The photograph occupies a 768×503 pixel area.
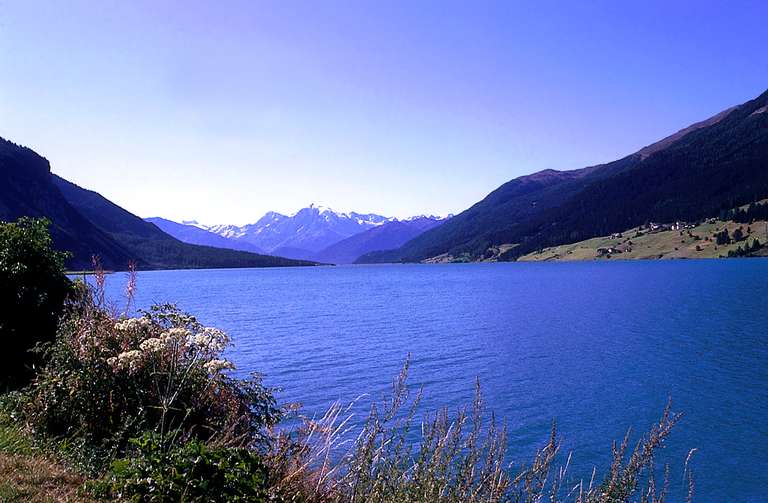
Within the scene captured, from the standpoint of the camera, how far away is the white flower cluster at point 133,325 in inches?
414

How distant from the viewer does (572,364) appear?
116 feet

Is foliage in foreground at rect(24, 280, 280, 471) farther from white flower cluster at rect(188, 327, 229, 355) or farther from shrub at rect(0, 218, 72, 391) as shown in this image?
shrub at rect(0, 218, 72, 391)

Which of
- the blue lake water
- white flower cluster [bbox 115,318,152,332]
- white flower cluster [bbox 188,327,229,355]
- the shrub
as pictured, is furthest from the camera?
the blue lake water

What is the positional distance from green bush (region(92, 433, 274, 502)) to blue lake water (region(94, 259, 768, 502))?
48.0ft

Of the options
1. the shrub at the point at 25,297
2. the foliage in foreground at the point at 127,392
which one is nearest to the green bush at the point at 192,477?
the foliage in foreground at the point at 127,392

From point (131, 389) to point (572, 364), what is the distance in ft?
104

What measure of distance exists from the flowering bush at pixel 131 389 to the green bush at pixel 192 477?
2.47 metres

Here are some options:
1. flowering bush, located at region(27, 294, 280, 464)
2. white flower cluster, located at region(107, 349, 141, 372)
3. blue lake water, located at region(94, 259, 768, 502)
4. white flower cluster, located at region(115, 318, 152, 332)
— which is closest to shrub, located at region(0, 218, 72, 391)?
flowering bush, located at region(27, 294, 280, 464)

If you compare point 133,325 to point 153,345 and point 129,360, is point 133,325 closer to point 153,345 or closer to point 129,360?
point 129,360

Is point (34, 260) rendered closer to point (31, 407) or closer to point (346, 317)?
point (31, 407)

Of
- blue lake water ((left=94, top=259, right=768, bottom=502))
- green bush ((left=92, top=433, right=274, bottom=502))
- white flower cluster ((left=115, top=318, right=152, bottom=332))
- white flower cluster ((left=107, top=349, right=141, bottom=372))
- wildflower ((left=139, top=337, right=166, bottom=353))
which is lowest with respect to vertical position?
blue lake water ((left=94, top=259, right=768, bottom=502))

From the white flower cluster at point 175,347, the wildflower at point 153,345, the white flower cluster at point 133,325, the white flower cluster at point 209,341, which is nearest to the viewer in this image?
the wildflower at point 153,345

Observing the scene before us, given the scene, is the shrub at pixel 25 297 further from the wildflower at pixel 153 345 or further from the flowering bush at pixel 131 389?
the wildflower at pixel 153 345

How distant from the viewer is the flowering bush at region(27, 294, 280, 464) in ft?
31.0
